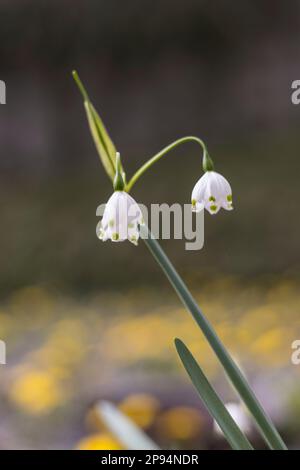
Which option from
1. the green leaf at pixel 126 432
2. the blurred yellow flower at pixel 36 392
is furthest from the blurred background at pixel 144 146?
the green leaf at pixel 126 432

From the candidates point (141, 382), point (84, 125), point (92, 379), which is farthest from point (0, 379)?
point (84, 125)

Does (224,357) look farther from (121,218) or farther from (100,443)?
(100,443)

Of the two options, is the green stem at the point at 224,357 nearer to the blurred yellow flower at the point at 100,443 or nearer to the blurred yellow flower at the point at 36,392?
the blurred yellow flower at the point at 100,443

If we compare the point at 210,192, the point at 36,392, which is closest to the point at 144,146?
the point at 36,392

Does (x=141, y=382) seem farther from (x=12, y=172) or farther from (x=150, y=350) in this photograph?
(x=12, y=172)

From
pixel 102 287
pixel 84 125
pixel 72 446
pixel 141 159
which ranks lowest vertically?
pixel 72 446

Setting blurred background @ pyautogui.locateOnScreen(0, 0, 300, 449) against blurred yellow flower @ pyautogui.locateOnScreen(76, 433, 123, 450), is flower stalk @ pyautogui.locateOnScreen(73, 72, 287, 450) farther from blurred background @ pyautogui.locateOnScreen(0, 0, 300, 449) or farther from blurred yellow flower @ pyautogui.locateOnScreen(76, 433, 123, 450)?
blurred background @ pyautogui.locateOnScreen(0, 0, 300, 449)

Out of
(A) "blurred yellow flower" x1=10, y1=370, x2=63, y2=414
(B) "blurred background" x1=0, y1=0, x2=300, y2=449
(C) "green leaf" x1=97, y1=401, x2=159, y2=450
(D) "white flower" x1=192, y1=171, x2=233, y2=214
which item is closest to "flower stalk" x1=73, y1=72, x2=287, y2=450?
(D) "white flower" x1=192, y1=171, x2=233, y2=214
